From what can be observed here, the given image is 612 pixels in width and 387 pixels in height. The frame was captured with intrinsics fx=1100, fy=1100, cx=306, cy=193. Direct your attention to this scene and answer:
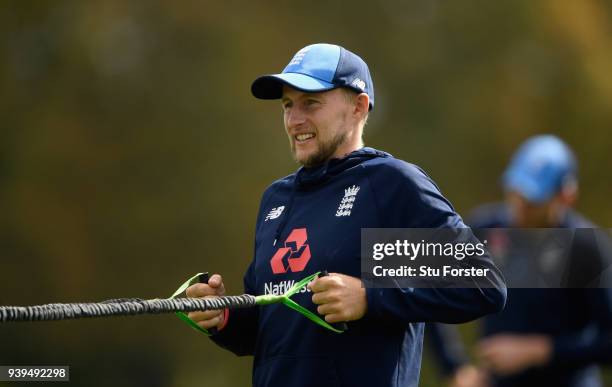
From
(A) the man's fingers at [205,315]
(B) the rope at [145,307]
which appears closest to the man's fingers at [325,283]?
(B) the rope at [145,307]

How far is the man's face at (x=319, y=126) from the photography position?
3.90 m

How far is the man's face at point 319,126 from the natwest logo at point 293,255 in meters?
0.30

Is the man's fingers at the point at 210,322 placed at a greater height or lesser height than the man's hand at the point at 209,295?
lesser

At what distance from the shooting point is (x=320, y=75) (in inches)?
154

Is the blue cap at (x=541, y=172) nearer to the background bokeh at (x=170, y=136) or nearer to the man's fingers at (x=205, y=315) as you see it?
the man's fingers at (x=205, y=315)

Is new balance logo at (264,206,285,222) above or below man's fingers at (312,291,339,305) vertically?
above

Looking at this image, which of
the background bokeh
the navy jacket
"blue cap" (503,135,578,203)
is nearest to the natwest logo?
the navy jacket

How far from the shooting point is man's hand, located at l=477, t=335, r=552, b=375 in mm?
5531

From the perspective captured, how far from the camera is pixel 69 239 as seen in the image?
12.5m

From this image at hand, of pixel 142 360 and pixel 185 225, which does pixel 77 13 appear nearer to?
pixel 185 225

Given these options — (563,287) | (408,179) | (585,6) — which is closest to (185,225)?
(585,6)

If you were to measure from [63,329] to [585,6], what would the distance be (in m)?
6.99

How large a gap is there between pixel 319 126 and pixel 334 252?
51 centimetres

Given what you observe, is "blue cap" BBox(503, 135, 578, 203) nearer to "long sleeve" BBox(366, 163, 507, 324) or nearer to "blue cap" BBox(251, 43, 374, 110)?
"blue cap" BBox(251, 43, 374, 110)
